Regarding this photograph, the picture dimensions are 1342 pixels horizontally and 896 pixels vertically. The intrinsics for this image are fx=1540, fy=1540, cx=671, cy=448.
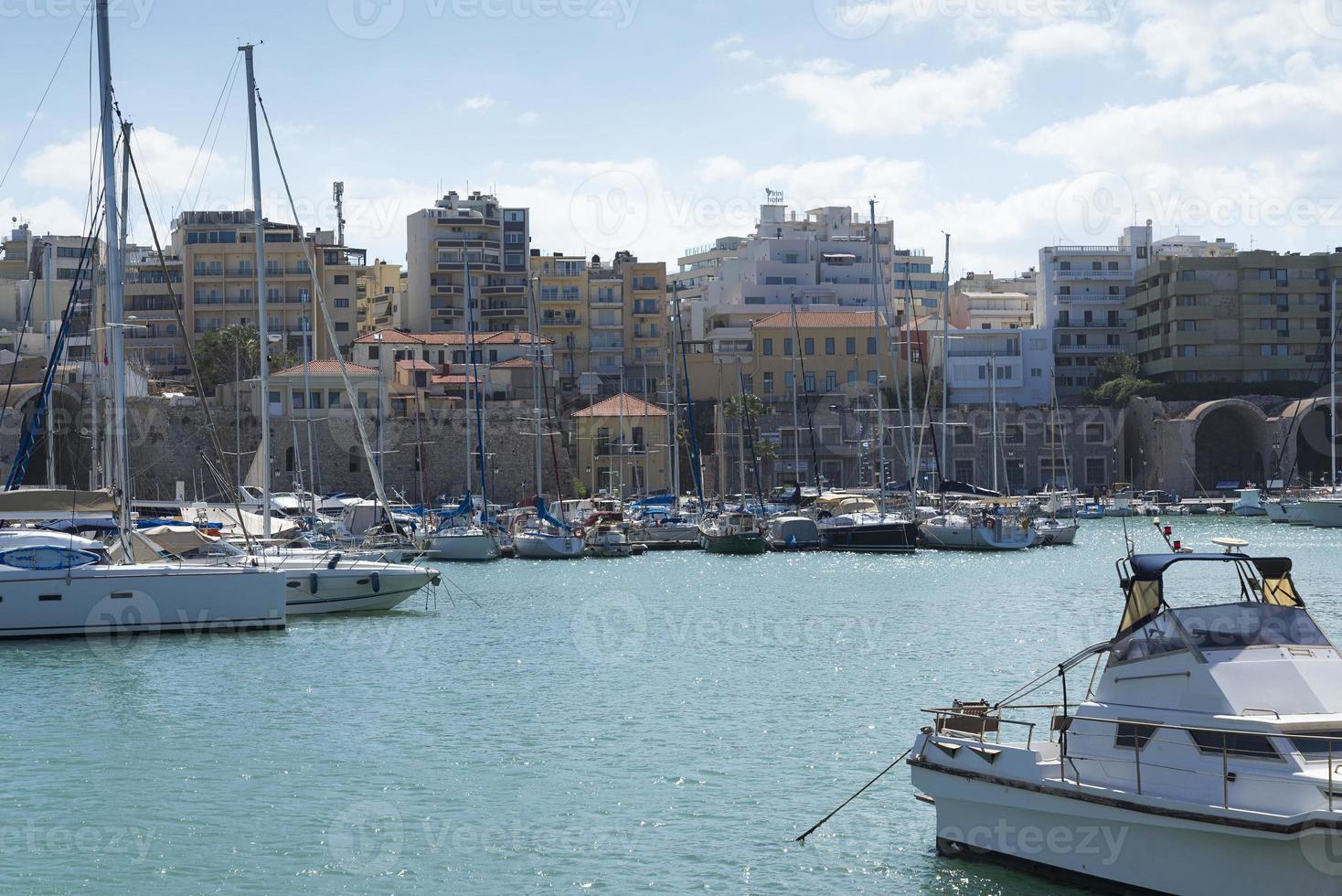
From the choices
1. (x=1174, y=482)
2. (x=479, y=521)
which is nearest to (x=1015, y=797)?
(x=479, y=521)

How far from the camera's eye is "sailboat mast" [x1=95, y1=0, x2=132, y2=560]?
28.9 metres

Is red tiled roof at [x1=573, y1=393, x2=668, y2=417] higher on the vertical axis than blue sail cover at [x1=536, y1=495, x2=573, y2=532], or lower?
higher

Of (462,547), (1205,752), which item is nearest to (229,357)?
(462,547)

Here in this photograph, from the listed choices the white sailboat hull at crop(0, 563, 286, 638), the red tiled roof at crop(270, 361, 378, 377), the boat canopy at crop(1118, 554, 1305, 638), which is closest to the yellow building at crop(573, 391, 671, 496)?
the red tiled roof at crop(270, 361, 378, 377)

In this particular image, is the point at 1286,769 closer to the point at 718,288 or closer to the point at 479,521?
the point at 479,521

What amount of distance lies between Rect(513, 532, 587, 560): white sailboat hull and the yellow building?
2259 cm

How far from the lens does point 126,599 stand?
1128 inches

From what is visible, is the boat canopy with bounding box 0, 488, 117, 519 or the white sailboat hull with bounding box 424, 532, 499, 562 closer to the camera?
the boat canopy with bounding box 0, 488, 117, 519

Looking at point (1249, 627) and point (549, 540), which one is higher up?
point (1249, 627)

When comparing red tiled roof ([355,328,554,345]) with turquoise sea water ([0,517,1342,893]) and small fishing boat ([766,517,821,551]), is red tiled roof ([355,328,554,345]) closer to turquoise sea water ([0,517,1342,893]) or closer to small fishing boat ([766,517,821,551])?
small fishing boat ([766,517,821,551])

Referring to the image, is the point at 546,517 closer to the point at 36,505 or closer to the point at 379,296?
the point at 36,505

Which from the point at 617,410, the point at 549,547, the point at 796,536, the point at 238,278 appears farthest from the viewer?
the point at 238,278

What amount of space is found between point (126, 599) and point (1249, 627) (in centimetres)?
2174

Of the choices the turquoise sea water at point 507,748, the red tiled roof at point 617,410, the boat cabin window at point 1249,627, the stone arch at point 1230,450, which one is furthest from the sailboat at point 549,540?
the stone arch at point 1230,450
